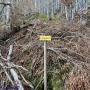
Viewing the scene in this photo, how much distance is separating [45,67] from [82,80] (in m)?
0.52

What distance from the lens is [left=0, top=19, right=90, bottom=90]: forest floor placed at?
13.6 ft

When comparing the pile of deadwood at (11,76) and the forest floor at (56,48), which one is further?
the forest floor at (56,48)

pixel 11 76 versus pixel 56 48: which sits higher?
pixel 56 48

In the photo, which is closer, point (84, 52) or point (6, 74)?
point (6, 74)

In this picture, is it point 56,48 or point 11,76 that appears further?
point 56,48

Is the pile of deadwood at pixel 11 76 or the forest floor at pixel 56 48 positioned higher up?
the forest floor at pixel 56 48

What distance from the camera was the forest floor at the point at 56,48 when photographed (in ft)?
13.6

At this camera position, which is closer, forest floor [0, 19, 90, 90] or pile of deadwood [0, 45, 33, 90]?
pile of deadwood [0, 45, 33, 90]

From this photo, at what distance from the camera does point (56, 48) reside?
14.7 ft

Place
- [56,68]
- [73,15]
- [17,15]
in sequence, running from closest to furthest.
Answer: [56,68], [17,15], [73,15]

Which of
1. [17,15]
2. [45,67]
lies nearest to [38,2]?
[17,15]

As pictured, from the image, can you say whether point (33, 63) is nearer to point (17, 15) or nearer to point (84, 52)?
point (84, 52)

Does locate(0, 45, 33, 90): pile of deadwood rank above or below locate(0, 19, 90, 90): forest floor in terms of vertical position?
below

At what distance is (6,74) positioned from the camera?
402 cm
